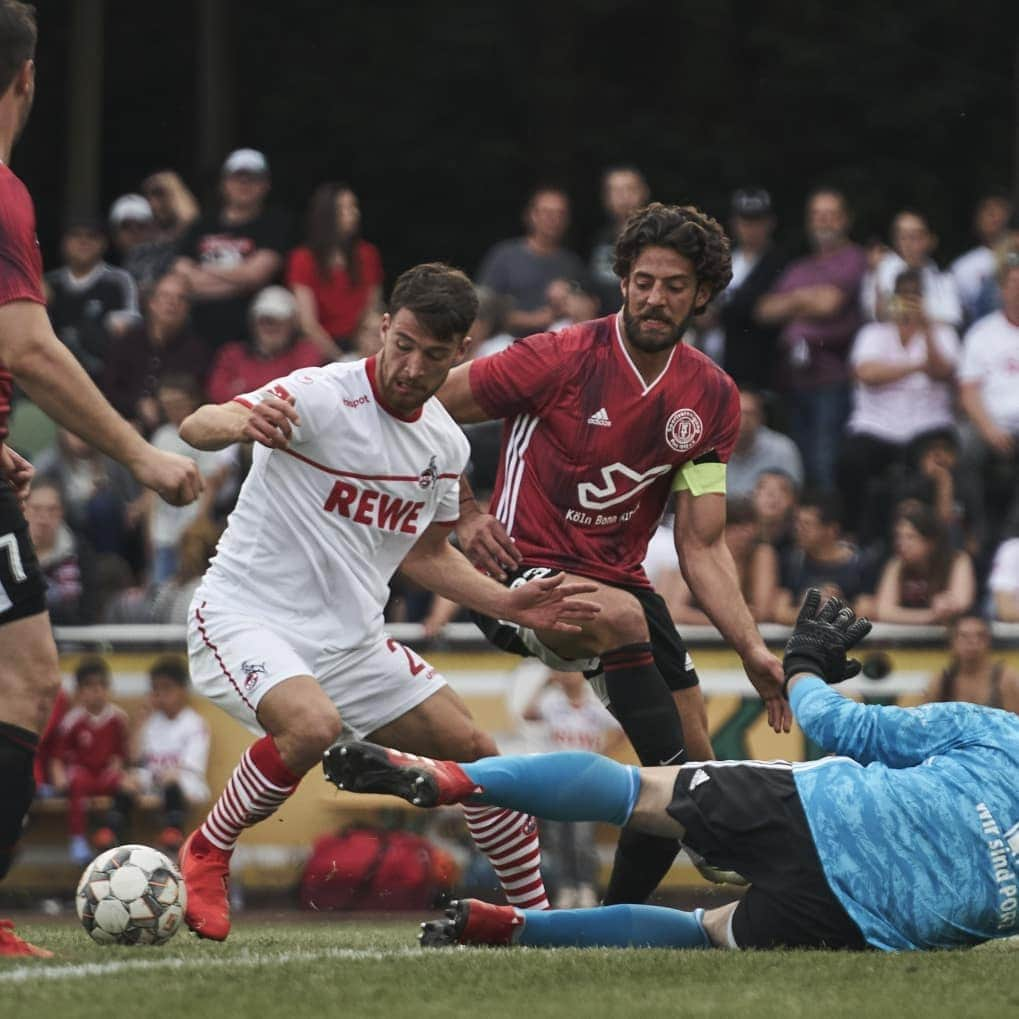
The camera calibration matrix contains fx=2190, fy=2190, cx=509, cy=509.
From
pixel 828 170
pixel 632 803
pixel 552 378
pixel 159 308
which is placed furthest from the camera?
pixel 828 170

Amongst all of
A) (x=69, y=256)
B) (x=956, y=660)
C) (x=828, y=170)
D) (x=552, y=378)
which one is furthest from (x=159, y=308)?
(x=828, y=170)

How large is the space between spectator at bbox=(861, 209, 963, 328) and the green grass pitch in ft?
21.8

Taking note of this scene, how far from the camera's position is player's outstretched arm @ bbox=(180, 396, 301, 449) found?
678 cm

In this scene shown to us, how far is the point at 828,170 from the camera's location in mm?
19078

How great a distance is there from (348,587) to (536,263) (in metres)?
6.46

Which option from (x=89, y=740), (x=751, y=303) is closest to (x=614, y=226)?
(x=751, y=303)

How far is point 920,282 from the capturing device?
1280 cm

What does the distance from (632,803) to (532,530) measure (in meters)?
1.68

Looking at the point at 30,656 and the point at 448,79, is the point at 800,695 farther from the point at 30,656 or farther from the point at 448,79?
the point at 448,79

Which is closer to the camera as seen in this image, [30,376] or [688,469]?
[30,376]

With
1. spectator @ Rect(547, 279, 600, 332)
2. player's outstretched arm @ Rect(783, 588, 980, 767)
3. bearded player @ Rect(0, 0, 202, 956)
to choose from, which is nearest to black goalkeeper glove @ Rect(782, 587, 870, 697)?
player's outstretched arm @ Rect(783, 588, 980, 767)

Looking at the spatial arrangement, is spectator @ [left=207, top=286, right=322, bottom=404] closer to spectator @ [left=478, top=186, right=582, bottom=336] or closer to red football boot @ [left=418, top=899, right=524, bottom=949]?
spectator @ [left=478, top=186, right=582, bottom=336]

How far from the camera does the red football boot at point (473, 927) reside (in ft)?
21.6

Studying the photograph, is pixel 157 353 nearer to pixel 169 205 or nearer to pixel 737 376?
pixel 169 205
